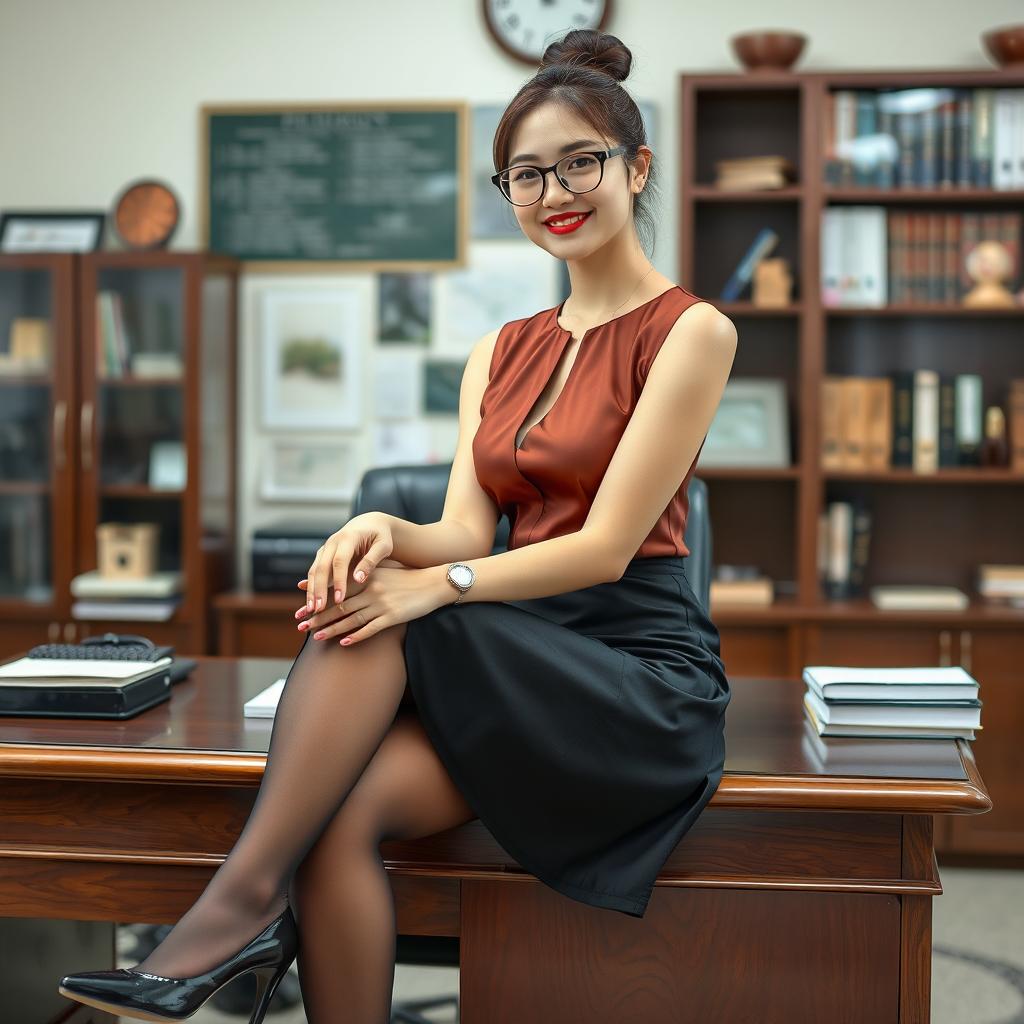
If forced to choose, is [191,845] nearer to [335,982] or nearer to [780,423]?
[335,982]

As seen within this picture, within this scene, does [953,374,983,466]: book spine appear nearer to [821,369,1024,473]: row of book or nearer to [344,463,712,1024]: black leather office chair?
[821,369,1024,473]: row of book

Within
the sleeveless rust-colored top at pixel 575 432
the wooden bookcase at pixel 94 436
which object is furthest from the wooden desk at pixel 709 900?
the wooden bookcase at pixel 94 436

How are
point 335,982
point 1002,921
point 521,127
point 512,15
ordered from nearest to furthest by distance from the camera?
point 335,982
point 521,127
point 1002,921
point 512,15

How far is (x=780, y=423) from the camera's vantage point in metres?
3.48

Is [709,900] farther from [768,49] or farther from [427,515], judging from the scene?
[768,49]

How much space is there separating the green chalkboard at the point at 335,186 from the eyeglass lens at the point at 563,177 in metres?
2.00

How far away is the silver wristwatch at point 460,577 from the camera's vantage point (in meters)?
1.49

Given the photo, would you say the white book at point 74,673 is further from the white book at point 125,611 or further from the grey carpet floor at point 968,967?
the white book at point 125,611

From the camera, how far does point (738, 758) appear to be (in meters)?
1.55

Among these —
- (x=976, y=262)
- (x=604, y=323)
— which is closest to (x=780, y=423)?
(x=976, y=262)

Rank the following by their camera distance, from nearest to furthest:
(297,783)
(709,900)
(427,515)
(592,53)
Result: (297,783) → (709,900) → (592,53) → (427,515)

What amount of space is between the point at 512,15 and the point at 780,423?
4.66 ft

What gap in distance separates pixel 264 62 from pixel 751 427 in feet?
5.96

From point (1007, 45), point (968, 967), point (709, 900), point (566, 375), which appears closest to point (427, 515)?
point (566, 375)
